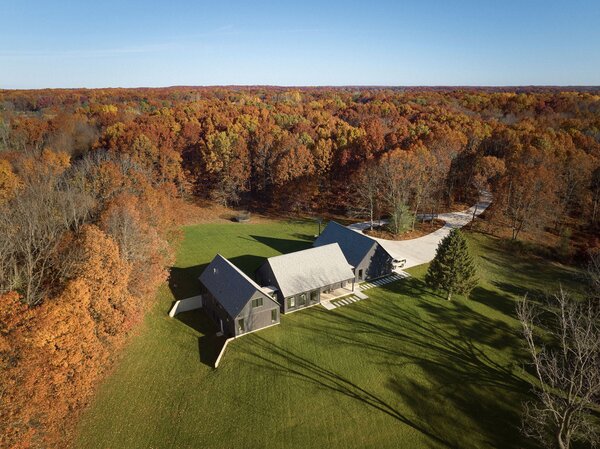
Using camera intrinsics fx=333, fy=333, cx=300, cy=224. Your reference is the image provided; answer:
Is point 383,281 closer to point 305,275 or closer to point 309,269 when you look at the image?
point 309,269

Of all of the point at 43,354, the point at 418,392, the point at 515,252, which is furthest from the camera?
the point at 515,252

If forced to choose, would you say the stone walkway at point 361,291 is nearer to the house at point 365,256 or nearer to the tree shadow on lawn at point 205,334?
the house at point 365,256

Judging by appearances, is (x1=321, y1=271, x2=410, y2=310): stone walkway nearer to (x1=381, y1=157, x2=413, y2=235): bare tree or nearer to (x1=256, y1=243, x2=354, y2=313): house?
(x1=256, y1=243, x2=354, y2=313): house

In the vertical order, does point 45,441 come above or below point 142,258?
below

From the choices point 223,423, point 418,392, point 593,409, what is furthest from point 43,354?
point 593,409

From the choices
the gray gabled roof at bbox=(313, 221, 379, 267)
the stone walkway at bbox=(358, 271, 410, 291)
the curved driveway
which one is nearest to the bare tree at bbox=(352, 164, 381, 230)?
the curved driveway

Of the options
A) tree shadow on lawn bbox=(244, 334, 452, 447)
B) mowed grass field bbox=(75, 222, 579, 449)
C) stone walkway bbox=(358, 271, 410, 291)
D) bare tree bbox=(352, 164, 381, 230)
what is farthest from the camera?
bare tree bbox=(352, 164, 381, 230)

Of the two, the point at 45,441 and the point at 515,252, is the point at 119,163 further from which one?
the point at 515,252
